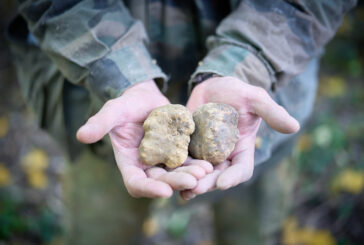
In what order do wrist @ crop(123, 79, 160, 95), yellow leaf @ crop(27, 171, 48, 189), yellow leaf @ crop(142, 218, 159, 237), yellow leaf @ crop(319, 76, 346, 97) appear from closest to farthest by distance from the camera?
wrist @ crop(123, 79, 160, 95), yellow leaf @ crop(142, 218, 159, 237), yellow leaf @ crop(27, 171, 48, 189), yellow leaf @ crop(319, 76, 346, 97)

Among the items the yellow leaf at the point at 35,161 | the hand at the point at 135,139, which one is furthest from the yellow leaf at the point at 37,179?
the hand at the point at 135,139

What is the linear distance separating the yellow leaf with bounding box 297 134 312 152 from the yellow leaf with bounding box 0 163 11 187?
6.52ft

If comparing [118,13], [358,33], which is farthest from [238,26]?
[358,33]

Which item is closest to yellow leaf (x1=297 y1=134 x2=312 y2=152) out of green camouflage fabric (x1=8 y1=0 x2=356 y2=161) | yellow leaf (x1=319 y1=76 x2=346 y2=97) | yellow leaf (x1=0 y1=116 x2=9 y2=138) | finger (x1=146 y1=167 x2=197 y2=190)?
yellow leaf (x1=319 y1=76 x2=346 y2=97)

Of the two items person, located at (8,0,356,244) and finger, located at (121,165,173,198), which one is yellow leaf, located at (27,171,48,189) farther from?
finger, located at (121,165,173,198)

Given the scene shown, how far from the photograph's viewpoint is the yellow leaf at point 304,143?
93.8 inches

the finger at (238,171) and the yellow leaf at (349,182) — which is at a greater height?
the finger at (238,171)

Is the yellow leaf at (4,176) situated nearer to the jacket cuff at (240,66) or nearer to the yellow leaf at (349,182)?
the jacket cuff at (240,66)

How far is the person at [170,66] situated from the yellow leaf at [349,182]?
1.06 metres

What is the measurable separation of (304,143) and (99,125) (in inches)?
71.8

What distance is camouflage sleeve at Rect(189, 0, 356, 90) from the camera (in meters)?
1.17

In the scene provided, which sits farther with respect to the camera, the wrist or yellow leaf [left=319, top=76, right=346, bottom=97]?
yellow leaf [left=319, top=76, right=346, bottom=97]

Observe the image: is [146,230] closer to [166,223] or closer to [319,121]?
[166,223]

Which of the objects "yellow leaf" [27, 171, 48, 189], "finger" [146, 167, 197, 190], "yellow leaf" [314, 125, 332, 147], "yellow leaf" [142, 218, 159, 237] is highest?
"finger" [146, 167, 197, 190]
